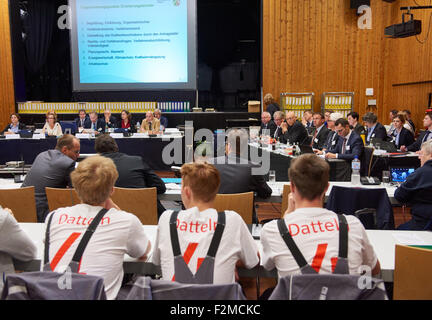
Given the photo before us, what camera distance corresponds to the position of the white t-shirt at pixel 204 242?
178 centimetres

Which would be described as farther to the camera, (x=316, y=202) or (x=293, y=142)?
(x=293, y=142)

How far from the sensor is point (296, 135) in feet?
25.2

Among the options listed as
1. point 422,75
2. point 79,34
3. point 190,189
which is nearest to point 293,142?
point 422,75

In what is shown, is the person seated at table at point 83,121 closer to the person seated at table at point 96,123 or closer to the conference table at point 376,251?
the person seated at table at point 96,123

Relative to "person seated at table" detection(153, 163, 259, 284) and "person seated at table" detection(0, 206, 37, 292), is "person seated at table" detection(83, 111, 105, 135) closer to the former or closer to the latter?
"person seated at table" detection(0, 206, 37, 292)

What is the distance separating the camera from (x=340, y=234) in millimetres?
1726

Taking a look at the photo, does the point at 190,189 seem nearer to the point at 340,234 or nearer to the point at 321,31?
the point at 340,234

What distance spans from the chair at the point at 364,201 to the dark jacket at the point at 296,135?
4319 millimetres

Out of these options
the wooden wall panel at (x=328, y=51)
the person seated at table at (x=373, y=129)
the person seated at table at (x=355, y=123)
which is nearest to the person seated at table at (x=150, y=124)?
the wooden wall panel at (x=328, y=51)

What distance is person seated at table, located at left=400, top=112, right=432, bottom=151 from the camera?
6.54m

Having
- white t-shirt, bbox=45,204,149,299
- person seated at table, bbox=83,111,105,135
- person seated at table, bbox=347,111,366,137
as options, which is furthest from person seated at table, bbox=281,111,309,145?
white t-shirt, bbox=45,204,149,299

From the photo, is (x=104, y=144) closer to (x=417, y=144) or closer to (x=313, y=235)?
(x=313, y=235)

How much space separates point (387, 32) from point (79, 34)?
7908mm
